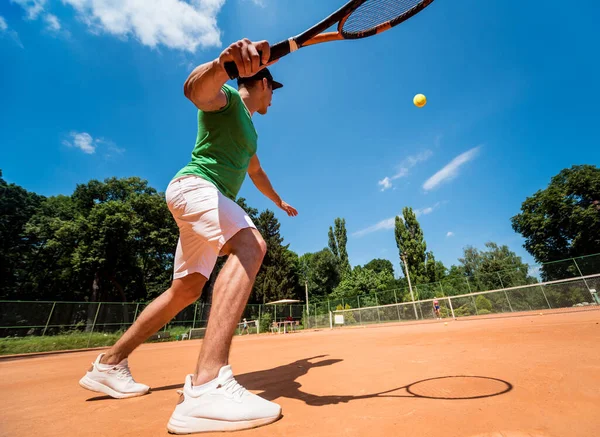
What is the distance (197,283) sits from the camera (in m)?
2.19

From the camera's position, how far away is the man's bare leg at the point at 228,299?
1353mm

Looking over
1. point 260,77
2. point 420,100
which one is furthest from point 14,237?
point 260,77

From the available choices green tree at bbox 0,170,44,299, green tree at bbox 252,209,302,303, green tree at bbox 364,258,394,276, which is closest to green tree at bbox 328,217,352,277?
green tree at bbox 252,209,302,303

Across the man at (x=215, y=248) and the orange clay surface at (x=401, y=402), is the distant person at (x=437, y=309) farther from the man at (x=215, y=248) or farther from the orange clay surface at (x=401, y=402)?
the man at (x=215, y=248)

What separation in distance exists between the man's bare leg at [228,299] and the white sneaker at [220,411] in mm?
65

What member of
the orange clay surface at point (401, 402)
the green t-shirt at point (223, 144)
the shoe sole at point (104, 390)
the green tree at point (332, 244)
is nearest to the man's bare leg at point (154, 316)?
the shoe sole at point (104, 390)

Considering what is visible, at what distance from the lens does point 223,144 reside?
1.91 metres

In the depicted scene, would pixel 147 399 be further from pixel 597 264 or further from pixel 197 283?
pixel 597 264

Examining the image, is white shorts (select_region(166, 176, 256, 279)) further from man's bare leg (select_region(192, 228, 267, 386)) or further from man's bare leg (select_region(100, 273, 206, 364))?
man's bare leg (select_region(100, 273, 206, 364))

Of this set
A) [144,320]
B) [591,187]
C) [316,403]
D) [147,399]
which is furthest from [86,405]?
[591,187]

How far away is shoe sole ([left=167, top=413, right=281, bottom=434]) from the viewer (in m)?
1.20

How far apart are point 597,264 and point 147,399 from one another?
22.0 m

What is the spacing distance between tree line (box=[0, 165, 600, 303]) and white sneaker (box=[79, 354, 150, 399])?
2130 centimetres

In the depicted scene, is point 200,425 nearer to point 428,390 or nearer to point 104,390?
point 428,390
